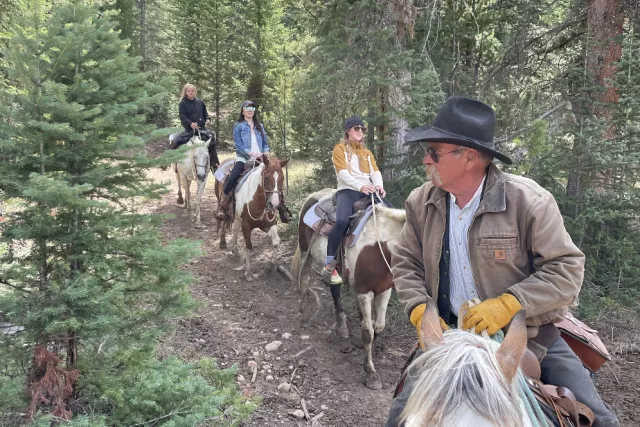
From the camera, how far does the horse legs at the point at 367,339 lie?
5.35 metres

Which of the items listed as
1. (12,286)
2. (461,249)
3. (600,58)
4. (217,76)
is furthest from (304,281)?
(217,76)

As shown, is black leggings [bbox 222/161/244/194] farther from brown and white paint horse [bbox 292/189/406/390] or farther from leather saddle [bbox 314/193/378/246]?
brown and white paint horse [bbox 292/189/406/390]

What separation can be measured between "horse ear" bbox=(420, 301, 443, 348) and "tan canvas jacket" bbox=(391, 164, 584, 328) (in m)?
0.41

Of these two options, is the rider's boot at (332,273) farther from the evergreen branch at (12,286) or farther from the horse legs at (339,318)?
the evergreen branch at (12,286)

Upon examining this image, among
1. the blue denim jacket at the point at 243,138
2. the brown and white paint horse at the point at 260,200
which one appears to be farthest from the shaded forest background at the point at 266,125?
the brown and white paint horse at the point at 260,200

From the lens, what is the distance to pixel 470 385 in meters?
1.62

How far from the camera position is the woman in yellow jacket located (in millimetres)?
5805

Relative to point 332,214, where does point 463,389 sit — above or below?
above

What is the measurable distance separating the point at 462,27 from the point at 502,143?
2.90m

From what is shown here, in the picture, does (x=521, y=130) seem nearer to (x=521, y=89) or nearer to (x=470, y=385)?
(x=521, y=89)

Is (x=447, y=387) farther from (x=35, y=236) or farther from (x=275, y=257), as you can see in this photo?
(x=275, y=257)

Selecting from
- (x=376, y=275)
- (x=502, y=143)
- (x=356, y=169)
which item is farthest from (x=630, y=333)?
(x=356, y=169)

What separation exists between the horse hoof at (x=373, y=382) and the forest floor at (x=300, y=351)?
0.17 feet

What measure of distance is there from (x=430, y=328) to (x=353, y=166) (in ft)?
13.8
